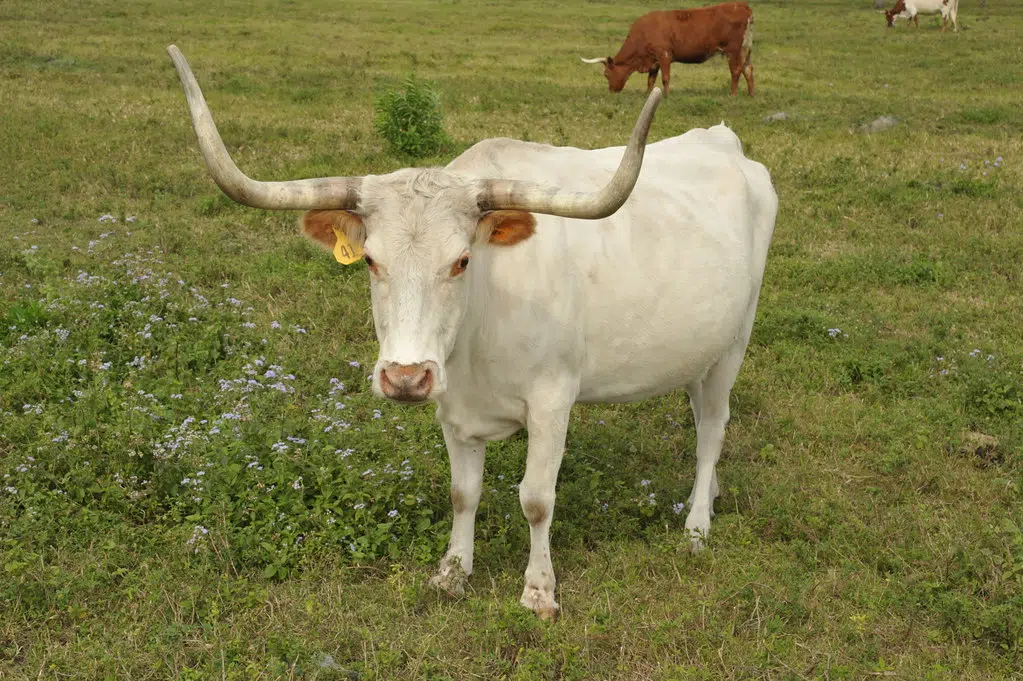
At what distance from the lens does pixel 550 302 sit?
16.3 feet

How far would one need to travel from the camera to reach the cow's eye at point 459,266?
4300 mm

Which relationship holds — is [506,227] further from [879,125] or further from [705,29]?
[705,29]

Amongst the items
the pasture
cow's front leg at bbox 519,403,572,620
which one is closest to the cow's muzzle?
cow's front leg at bbox 519,403,572,620

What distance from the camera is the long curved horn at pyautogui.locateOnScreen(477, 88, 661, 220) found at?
13.6ft

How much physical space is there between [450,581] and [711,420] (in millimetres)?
1996

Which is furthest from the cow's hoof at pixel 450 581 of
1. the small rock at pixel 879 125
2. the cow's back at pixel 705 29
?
the cow's back at pixel 705 29

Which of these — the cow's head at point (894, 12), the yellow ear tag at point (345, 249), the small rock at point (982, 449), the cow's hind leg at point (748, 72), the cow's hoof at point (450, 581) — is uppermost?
the yellow ear tag at point (345, 249)

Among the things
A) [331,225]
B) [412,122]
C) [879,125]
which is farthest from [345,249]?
[879,125]

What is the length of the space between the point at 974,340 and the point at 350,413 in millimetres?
4806

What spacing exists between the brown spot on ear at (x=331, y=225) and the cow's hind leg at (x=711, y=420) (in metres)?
2.67

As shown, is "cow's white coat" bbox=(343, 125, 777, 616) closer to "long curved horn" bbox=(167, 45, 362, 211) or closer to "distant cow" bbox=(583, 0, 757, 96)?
"long curved horn" bbox=(167, 45, 362, 211)

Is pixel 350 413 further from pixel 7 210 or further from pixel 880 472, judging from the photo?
pixel 7 210

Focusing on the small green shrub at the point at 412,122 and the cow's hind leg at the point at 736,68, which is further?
the cow's hind leg at the point at 736,68

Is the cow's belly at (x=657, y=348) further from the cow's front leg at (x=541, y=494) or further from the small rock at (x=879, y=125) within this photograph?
the small rock at (x=879, y=125)
